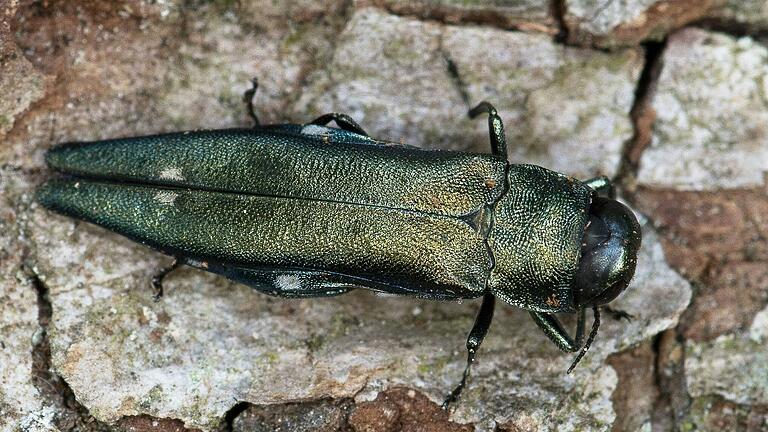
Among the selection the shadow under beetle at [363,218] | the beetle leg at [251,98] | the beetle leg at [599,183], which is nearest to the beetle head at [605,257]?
the shadow under beetle at [363,218]

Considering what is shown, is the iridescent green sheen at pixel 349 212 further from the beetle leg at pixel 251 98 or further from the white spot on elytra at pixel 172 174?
the beetle leg at pixel 251 98

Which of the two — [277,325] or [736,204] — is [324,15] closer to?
[277,325]

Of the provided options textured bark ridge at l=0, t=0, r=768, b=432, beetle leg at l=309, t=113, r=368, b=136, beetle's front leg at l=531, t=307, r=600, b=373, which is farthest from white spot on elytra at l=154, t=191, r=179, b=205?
beetle's front leg at l=531, t=307, r=600, b=373

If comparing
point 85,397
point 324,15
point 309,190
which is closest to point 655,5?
point 324,15

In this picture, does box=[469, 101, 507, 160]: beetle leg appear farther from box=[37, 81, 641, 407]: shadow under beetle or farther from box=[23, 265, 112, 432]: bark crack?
box=[23, 265, 112, 432]: bark crack

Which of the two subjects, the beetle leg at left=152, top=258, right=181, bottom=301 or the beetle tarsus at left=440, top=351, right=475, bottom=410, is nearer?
the beetle tarsus at left=440, top=351, right=475, bottom=410

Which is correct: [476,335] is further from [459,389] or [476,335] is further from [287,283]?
[287,283]
